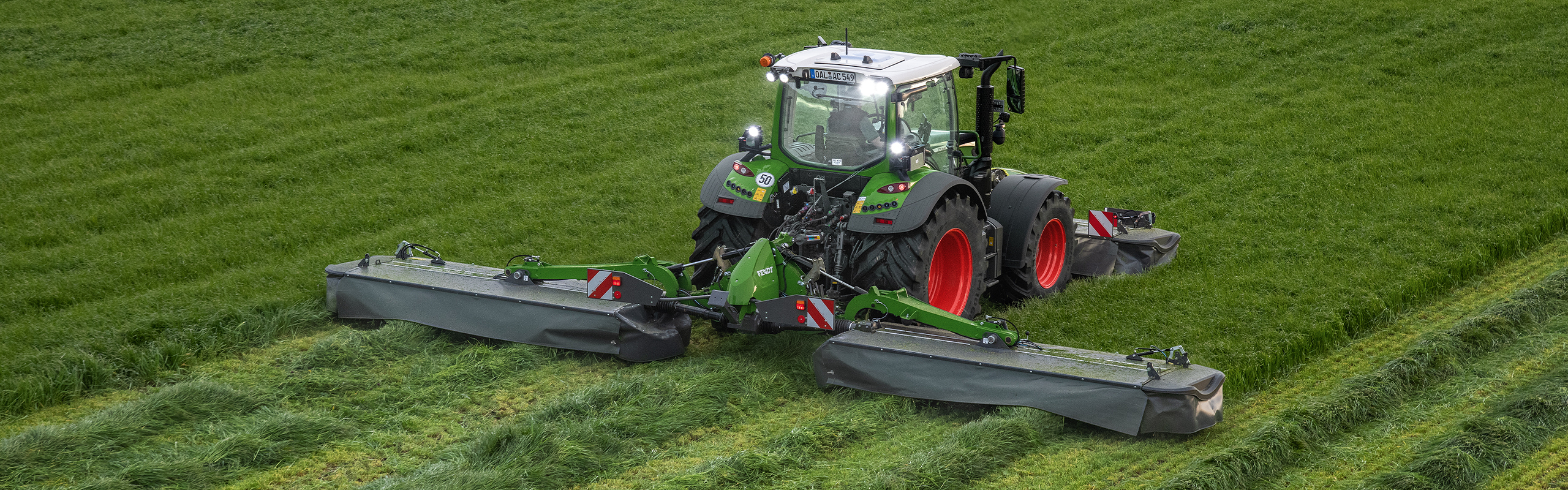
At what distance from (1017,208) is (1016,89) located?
0.85m

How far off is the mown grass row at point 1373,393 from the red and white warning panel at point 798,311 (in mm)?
2096

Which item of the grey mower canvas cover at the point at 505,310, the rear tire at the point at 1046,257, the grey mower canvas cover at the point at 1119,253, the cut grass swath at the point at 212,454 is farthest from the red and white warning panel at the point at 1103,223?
the cut grass swath at the point at 212,454

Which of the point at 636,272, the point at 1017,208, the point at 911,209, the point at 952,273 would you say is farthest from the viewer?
the point at 1017,208

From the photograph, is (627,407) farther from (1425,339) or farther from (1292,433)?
(1425,339)

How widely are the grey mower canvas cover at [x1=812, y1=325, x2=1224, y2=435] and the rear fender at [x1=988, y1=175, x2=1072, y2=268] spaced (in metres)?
1.65

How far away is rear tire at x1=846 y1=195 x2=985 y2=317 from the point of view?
6836 mm

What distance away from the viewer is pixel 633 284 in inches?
274

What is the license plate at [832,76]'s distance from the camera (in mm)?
7027

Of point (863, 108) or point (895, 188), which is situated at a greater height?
point (863, 108)

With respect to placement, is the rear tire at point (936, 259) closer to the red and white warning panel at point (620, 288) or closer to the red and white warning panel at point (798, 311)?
the red and white warning panel at point (798, 311)

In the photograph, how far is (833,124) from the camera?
24.4 feet

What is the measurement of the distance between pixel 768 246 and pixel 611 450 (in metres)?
1.63

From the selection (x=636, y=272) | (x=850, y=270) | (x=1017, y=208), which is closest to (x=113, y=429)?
(x=636, y=272)

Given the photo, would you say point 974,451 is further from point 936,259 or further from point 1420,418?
point 1420,418
